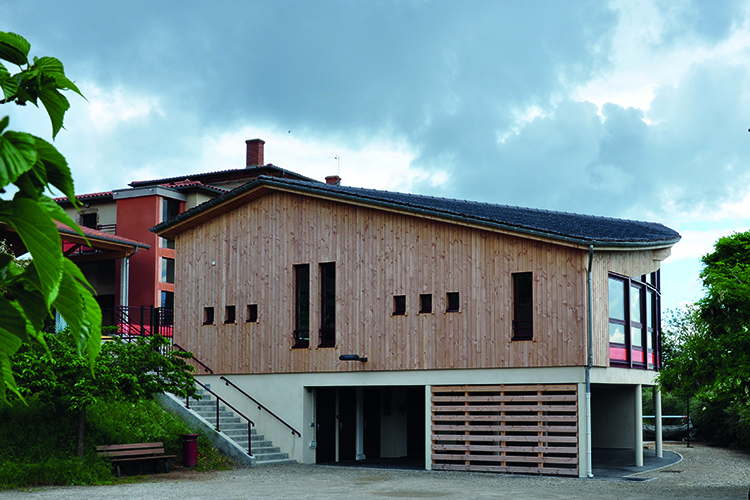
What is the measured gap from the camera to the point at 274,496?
15.5 metres

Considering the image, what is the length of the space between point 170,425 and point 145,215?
60.5 ft

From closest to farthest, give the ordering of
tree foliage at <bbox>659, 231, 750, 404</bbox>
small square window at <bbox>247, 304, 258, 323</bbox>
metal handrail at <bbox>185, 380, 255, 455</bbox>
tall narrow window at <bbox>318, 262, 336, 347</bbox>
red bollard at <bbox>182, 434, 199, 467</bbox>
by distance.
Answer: tree foliage at <bbox>659, 231, 750, 404</bbox>, red bollard at <bbox>182, 434, 199, 467</bbox>, metal handrail at <bbox>185, 380, 255, 455</bbox>, tall narrow window at <bbox>318, 262, 336, 347</bbox>, small square window at <bbox>247, 304, 258, 323</bbox>

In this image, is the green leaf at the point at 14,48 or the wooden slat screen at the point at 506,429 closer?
the green leaf at the point at 14,48

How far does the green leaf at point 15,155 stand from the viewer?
4.31ft

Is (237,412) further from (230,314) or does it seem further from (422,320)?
(422,320)

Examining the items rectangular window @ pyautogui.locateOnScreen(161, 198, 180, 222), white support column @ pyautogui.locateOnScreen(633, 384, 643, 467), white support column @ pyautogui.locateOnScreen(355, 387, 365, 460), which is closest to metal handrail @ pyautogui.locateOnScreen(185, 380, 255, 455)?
white support column @ pyautogui.locateOnScreen(355, 387, 365, 460)

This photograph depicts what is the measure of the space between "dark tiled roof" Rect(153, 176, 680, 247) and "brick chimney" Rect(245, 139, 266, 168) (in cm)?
2060

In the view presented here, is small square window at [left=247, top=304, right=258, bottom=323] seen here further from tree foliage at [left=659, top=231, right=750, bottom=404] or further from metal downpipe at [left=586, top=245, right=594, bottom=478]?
tree foliage at [left=659, top=231, right=750, bottom=404]

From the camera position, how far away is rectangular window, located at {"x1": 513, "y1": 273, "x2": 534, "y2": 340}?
2003cm

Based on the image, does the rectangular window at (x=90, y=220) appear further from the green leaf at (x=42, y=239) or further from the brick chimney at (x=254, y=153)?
the green leaf at (x=42, y=239)

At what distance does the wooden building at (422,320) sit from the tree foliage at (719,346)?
298 centimetres

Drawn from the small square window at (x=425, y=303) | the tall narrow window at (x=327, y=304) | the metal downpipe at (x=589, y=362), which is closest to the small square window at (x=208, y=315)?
the tall narrow window at (x=327, y=304)

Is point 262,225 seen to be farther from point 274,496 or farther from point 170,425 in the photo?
point 274,496

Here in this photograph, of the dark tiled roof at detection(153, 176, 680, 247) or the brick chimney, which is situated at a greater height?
the brick chimney
